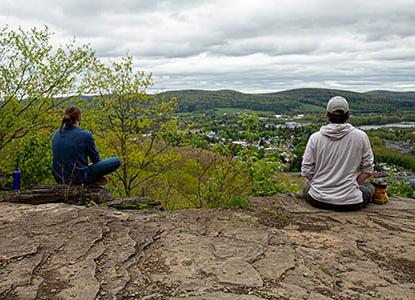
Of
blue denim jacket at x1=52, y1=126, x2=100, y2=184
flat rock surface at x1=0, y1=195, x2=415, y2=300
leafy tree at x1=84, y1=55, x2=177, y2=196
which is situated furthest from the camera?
leafy tree at x1=84, y1=55, x2=177, y2=196

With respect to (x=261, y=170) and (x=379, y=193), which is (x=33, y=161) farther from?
(x=379, y=193)

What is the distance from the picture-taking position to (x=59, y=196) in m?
5.89

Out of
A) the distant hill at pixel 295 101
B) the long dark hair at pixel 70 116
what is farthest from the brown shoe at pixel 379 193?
the distant hill at pixel 295 101

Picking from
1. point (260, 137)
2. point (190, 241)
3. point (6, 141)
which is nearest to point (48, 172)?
point (6, 141)

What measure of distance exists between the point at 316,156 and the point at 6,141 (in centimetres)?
789

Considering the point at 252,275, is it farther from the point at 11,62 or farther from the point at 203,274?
the point at 11,62

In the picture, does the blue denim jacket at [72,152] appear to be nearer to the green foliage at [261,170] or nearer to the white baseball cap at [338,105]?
the green foliage at [261,170]

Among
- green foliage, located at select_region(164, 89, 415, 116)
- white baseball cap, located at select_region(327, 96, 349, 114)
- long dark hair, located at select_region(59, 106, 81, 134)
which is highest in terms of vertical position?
white baseball cap, located at select_region(327, 96, 349, 114)

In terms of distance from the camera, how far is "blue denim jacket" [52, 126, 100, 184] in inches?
239

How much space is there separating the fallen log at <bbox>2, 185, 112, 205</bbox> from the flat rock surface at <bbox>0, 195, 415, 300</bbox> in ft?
2.31

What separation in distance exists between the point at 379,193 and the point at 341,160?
125 cm

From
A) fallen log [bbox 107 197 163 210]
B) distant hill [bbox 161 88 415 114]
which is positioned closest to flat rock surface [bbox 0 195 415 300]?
fallen log [bbox 107 197 163 210]

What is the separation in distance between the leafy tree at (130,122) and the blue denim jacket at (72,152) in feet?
15.1

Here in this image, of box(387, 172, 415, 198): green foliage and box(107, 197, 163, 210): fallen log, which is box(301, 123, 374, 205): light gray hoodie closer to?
box(107, 197, 163, 210): fallen log
